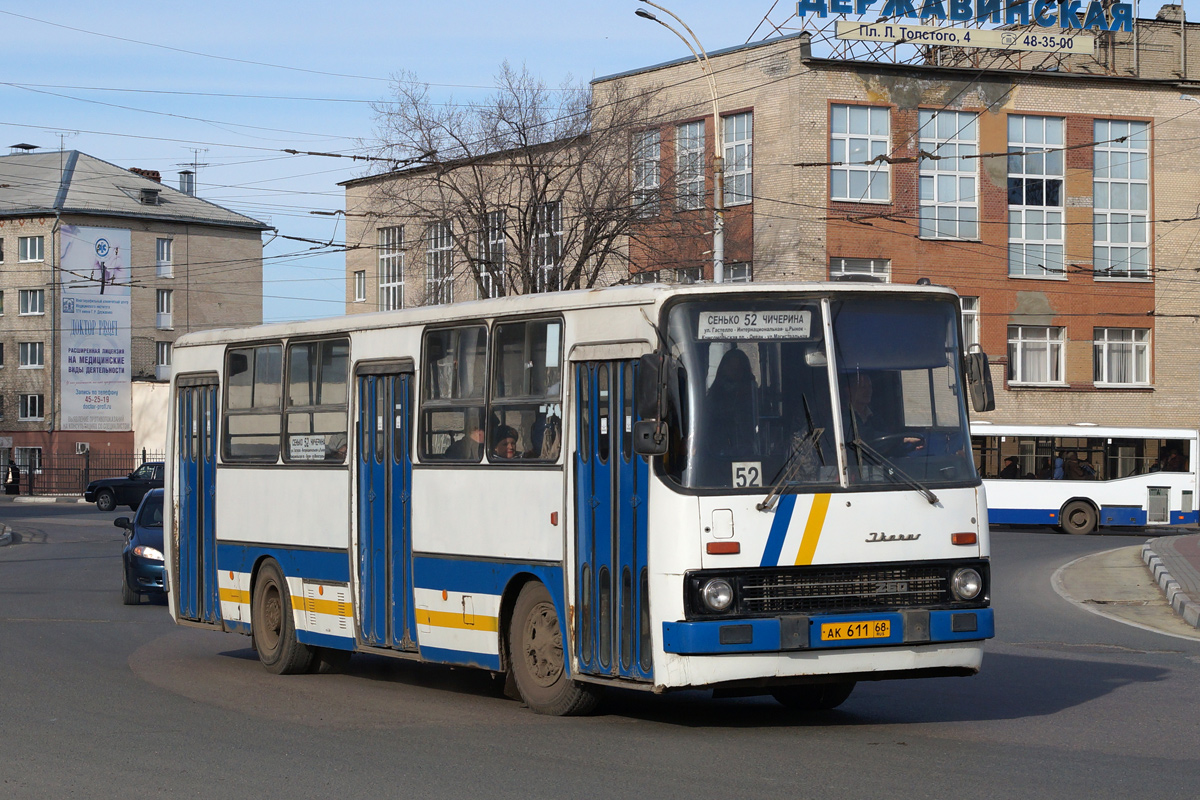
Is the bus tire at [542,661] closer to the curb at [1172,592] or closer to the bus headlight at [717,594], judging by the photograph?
the bus headlight at [717,594]

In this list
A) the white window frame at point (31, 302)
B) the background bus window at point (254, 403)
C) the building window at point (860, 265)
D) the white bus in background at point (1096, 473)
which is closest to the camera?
the background bus window at point (254, 403)

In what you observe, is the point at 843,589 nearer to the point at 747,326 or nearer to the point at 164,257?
the point at 747,326

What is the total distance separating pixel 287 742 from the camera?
356 inches

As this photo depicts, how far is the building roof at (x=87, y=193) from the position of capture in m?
79.6

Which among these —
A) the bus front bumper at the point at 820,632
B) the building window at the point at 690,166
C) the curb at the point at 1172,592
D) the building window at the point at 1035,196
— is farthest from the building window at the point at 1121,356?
the bus front bumper at the point at 820,632

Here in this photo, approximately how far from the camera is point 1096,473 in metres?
40.5

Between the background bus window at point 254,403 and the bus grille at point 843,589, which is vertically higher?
the background bus window at point 254,403

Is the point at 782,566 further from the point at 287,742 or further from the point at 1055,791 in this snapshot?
the point at 287,742

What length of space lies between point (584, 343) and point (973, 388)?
7.60 ft

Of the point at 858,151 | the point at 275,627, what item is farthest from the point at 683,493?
the point at 858,151

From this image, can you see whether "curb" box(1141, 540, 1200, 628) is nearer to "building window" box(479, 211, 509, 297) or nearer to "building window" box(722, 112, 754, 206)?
"building window" box(479, 211, 509, 297)

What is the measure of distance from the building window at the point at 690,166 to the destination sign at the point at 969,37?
515cm

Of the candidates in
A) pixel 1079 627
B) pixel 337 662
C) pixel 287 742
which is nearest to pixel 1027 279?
pixel 1079 627

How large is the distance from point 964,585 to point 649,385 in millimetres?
2190
